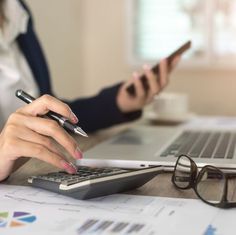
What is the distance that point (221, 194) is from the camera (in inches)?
27.3

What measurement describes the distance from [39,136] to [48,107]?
0.14ft

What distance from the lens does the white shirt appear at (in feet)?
3.90

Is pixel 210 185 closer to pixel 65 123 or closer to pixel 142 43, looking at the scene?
pixel 65 123

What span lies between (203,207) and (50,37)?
4.37ft

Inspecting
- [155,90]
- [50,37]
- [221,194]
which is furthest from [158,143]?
[50,37]

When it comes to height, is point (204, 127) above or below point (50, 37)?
below

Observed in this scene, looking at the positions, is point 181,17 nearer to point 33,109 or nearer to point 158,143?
point 158,143

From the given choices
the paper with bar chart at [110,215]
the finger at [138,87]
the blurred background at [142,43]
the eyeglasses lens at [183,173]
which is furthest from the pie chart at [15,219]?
the blurred background at [142,43]

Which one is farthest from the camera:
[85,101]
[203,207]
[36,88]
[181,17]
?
[181,17]

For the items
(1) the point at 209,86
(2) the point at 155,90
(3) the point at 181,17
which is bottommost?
(1) the point at 209,86

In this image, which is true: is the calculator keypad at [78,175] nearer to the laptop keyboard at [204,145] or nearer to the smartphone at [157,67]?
the laptop keyboard at [204,145]

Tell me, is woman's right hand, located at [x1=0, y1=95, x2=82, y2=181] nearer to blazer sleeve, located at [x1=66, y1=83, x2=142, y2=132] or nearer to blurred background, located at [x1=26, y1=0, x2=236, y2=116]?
blazer sleeve, located at [x1=66, y1=83, x2=142, y2=132]

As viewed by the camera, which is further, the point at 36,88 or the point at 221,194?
the point at 36,88

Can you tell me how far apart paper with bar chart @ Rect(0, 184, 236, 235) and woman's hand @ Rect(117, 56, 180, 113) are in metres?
0.60
